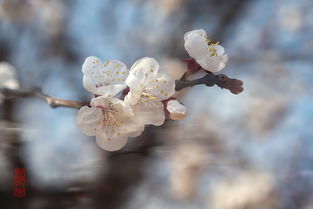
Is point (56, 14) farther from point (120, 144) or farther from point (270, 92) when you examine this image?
point (120, 144)

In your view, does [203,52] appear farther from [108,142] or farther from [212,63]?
[108,142]

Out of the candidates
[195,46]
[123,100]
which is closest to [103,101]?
[123,100]

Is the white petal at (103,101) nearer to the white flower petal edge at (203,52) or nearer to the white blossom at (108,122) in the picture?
the white blossom at (108,122)

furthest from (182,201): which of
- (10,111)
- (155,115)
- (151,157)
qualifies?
(155,115)

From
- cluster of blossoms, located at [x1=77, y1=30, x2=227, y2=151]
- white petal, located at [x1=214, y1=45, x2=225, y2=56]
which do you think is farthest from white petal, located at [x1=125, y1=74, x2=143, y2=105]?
white petal, located at [x1=214, y1=45, x2=225, y2=56]
